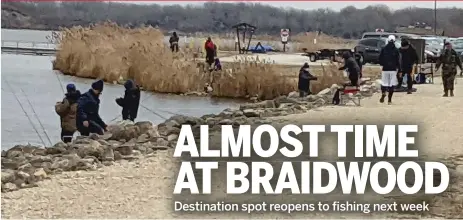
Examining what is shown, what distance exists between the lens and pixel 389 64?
58.6 feet

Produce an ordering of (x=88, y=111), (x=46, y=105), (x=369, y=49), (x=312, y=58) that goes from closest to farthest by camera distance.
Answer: (x=88, y=111)
(x=46, y=105)
(x=369, y=49)
(x=312, y=58)

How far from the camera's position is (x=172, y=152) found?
1217 centimetres

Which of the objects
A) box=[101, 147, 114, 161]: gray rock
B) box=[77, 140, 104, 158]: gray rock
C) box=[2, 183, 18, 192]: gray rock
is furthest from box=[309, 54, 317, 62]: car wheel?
box=[2, 183, 18, 192]: gray rock

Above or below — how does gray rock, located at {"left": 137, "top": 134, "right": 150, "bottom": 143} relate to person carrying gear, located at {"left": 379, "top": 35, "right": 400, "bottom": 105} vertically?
below

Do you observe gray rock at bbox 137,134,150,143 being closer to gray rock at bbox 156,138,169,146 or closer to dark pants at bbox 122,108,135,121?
gray rock at bbox 156,138,169,146

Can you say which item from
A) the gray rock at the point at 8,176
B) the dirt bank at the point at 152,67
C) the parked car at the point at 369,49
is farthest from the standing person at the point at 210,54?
the gray rock at the point at 8,176

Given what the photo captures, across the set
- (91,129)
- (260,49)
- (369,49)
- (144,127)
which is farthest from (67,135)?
(260,49)

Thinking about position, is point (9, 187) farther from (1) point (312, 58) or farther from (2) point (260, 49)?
(2) point (260, 49)

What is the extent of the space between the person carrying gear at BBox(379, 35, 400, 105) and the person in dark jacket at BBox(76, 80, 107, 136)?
6344 millimetres

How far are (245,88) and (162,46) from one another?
504 cm

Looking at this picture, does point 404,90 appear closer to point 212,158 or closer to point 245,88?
point 245,88

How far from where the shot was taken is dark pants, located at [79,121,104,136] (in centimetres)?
1359

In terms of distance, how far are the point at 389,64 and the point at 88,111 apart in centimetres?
686

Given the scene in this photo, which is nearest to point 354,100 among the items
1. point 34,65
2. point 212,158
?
point 212,158
